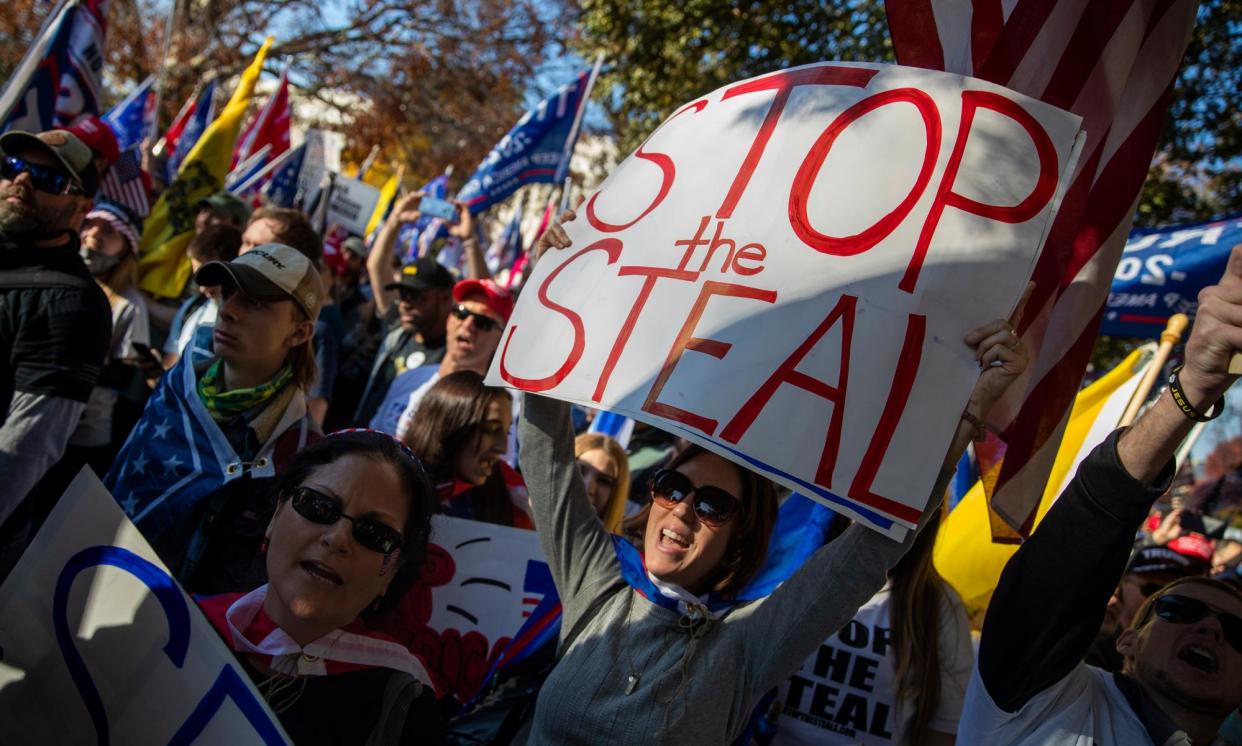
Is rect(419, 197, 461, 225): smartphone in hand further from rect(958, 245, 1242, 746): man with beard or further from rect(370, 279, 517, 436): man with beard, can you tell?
rect(958, 245, 1242, 746): man with beard

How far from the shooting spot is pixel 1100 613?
1.81 m


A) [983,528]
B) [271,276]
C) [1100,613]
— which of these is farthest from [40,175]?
[983,528]

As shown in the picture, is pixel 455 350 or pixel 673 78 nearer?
pixel 455 350

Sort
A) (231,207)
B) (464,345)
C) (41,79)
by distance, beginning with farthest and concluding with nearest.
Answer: (231,207)
(41,79)
(464,345)

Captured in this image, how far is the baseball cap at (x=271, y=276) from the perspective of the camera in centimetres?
290

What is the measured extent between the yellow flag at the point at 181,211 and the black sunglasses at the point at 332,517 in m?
4.45

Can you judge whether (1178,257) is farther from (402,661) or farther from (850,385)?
(402,661)

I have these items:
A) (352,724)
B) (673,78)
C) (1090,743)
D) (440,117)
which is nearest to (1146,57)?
(1090,743)

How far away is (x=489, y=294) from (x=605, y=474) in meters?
0.99

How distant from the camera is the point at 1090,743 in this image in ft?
6.38

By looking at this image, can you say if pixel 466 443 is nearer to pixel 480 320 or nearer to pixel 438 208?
pixel 480 320

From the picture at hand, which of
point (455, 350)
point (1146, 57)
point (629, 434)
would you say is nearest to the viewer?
point (1146, 57)

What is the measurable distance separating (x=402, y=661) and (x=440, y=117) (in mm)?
18999

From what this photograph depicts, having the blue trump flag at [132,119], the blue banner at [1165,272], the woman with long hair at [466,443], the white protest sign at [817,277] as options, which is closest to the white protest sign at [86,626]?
the white protest sign at [817,277]
